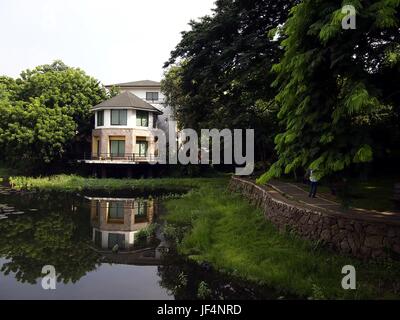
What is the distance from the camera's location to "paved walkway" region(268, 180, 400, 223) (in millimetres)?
10031

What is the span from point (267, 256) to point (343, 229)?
2.19 metres

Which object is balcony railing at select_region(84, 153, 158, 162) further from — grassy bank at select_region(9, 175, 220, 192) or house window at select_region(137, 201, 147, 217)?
house window at select_region(137, 201, 147, 217)

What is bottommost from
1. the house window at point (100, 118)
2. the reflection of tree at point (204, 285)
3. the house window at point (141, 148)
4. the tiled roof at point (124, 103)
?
the reflection of tree at point (204, 285)

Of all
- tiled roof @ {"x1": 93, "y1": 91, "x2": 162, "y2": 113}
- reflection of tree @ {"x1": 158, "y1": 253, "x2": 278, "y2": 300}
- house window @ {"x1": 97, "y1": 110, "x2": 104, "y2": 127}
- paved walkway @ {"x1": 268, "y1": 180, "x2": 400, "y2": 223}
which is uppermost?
tiled roof @ {"x1": 93, "y1": 91, "x2": 162, "y2": 113}

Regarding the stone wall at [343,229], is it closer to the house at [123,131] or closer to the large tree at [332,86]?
the large tree at [332,86]

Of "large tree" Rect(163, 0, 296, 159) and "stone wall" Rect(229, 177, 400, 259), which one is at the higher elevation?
"large tree" Rect(163, 0, 296, 159)

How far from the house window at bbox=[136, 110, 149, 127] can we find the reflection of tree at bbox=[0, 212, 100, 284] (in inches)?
923

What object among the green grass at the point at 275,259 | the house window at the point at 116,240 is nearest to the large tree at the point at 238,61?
the green grass at the point at 275,259

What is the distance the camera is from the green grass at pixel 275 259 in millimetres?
8273

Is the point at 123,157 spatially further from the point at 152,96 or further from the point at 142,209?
the point at 142,209

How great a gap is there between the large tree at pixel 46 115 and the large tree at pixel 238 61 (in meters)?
16.4

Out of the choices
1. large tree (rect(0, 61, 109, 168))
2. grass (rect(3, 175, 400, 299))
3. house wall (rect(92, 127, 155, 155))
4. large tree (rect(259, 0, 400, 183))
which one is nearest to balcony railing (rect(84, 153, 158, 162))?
house wall (rect(92, 127, 155, 155))

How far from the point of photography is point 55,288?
9500 millimetres

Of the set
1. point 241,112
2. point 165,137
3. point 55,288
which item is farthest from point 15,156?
point 55,288
